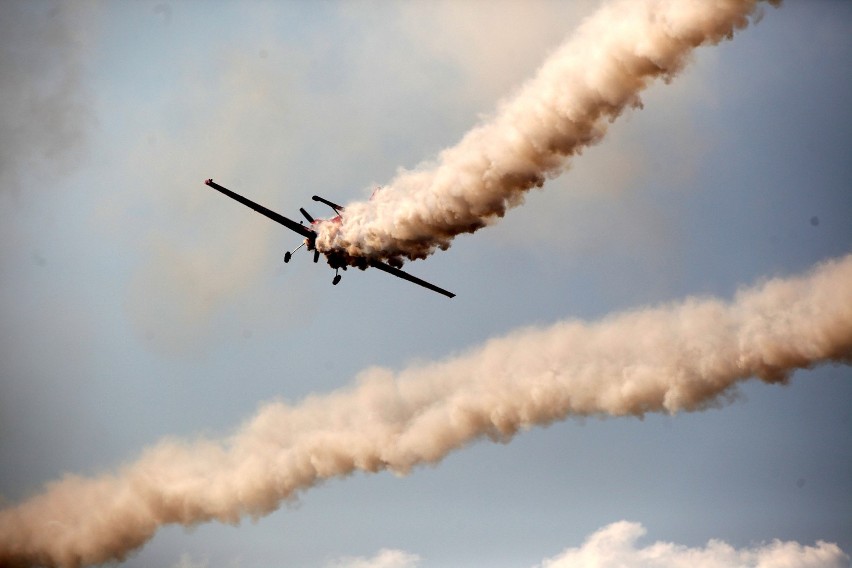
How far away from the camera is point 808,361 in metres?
46.8

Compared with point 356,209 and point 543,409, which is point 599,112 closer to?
point 356,209

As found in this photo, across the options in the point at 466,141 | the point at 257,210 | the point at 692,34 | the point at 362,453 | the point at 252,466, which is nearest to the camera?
the point at 692,34

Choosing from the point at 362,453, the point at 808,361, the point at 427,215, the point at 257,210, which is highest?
the point at 257,210

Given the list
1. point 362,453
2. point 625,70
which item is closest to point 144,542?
point 362,453

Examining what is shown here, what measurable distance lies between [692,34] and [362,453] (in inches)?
1268

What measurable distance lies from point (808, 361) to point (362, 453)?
80.8ft

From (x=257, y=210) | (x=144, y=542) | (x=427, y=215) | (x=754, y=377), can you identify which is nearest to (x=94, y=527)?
(x=144, y=542)

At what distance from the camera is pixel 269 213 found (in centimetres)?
5469

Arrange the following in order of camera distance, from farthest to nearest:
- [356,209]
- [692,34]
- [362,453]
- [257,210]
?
[362,453]
[257,210]
[356,209]
[692,34]

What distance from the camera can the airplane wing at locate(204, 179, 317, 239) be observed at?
52.9m

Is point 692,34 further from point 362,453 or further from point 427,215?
point 362,453

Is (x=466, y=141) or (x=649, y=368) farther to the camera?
(x=649, y=368)

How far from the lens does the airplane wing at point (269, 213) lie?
52900 millimetres

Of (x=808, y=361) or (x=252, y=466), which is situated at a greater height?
(x=252, y=466)
